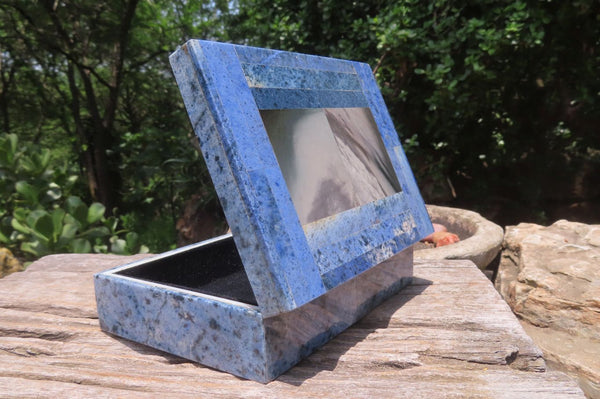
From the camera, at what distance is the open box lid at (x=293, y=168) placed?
2.69ft

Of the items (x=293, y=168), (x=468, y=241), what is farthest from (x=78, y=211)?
(x=293, y=168)

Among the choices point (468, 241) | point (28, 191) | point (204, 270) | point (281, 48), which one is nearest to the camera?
point (204, 270)

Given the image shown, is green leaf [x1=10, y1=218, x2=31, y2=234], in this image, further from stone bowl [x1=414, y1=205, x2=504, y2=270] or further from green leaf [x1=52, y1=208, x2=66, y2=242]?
stone bowl [x1=414, y1=205, x2=504, y2=270]

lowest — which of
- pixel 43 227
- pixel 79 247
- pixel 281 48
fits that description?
pixel 79 247

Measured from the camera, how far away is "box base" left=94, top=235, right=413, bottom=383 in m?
0.88

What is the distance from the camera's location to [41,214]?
266 centimetres

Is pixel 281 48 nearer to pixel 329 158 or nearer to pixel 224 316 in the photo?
pixel 329 158

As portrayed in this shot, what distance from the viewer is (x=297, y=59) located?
1063 mm

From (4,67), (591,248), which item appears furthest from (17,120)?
(591,248)

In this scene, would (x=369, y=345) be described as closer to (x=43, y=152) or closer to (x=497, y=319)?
(x=497, y=319)

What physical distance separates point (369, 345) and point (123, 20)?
4.11 metres

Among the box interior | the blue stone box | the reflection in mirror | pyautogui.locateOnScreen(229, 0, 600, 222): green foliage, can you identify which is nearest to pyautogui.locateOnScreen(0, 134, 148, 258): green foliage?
the box interior

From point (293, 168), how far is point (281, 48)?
2.82 metres

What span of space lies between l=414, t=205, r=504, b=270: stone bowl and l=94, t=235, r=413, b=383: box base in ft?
2.19
